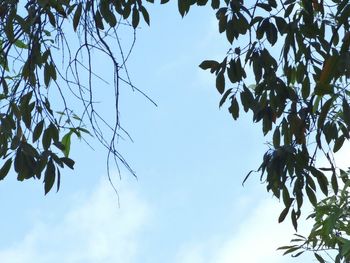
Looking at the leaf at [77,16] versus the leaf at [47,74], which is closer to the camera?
the leaf at [77,16]

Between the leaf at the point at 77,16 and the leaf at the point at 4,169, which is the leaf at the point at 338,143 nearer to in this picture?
the leaf at the point at 77,16

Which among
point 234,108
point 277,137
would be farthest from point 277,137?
point 234,108

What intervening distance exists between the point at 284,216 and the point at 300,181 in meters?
0.13

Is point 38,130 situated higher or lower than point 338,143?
higher

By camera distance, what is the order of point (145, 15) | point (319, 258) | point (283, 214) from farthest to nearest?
1. point (319, 258)
2. point (145, 15)
3. point (283, 214)

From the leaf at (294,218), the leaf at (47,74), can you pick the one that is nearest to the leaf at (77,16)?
the leaf at (47,74)

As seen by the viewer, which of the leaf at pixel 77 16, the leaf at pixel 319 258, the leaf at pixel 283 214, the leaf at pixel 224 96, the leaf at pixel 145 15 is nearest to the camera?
the leaf at pixel 77 16

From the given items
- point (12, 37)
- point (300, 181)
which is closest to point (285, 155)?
point (300, 181)

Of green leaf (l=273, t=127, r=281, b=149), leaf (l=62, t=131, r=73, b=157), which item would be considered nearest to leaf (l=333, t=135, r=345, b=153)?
green leaf (l=273, t=127, r=281, b=149)

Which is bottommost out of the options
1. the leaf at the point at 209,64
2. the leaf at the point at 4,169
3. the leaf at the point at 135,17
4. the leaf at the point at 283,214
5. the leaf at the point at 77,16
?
the leaf at the point at 283,214

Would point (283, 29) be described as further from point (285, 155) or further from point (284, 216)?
point (284, 216)

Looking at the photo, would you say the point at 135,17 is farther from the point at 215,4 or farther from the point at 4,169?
the point at 4,169

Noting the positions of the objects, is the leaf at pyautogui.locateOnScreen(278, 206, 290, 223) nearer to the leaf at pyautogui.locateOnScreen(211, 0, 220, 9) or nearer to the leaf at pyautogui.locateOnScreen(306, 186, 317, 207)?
the leaf at pyautogui.locateOnScreen(306, 186, 317, 207)

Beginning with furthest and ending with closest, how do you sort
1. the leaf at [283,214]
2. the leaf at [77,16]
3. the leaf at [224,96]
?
the leaf at [224,96] → the leaf at [283,214] → the leaf at [77,16]
